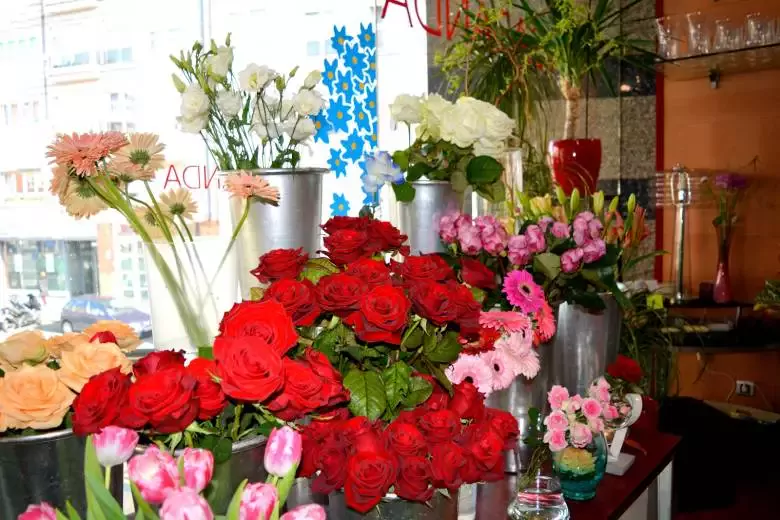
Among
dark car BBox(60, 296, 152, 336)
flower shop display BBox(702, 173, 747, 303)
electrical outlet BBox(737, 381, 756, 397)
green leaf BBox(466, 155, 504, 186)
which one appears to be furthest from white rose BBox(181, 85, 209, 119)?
electrical outlet BBox(737, 381, 756, 397)

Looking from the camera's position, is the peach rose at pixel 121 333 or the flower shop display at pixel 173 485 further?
the peach rose at pixel 121 333

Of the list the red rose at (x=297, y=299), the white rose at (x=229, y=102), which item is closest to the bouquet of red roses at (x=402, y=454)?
the red rose at (x=297, y=299)

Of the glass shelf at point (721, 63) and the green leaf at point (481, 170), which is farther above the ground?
the glass shelf at point (721, 63)

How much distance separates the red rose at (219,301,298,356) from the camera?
68 centimetres

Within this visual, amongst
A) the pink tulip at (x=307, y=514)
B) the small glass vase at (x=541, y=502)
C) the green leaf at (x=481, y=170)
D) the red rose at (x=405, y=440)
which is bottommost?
the small glass vase at (x=541, y=502)

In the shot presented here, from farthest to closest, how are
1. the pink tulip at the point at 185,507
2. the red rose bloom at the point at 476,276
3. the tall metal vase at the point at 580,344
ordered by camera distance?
1. the tall metal vase at the point at 580,344
2. the red rose bloom at the point at 476,276
3. the pink tulip at the point at 185,507

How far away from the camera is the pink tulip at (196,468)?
0.54 metres

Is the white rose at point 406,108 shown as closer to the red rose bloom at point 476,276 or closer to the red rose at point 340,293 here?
the red rose bloom at point 476,276

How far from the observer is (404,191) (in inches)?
58.4

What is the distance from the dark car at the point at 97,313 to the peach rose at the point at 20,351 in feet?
9.73

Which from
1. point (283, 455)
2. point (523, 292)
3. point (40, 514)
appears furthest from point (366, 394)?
point (523, 292)

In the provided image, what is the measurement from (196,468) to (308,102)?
2.67ft

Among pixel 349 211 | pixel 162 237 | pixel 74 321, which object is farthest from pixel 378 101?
pixel 162 237

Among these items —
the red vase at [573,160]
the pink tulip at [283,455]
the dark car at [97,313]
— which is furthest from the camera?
the dark car at [97,313]
